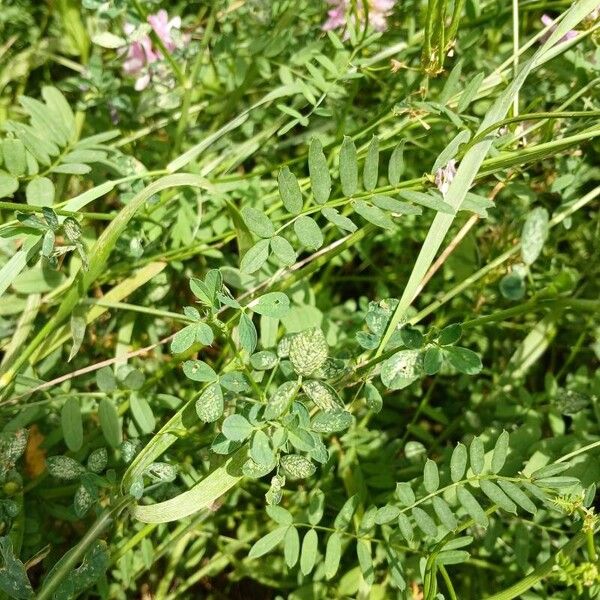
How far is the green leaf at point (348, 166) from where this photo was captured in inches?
43.8

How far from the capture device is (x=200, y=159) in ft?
5.49

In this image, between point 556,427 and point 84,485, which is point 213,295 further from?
point 556,427

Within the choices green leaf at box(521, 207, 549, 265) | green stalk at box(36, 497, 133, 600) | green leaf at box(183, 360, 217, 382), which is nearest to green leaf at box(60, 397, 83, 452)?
green stalk at box(36, 497, 133, 600)

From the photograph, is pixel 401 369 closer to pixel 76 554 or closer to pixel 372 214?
pixel 372 214

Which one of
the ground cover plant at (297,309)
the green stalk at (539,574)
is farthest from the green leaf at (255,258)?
the green stalk at (539,574)

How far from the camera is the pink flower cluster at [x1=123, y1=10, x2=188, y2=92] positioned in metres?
1.67

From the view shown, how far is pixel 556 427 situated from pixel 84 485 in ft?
2.79

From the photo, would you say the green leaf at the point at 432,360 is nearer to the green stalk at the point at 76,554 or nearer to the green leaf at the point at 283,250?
the green leaf at the point at 283,250


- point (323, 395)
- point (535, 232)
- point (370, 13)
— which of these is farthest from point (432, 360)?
point (370, 13)

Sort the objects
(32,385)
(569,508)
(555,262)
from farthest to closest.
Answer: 1. (555,262)
2. (32,385)
3. (569,508)

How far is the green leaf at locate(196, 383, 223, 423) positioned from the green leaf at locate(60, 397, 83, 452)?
A: 1.05 ft

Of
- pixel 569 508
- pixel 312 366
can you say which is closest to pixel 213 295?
pixel 312 366

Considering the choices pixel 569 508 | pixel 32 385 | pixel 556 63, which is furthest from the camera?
pixel 556 63

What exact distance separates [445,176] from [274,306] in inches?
14.7
